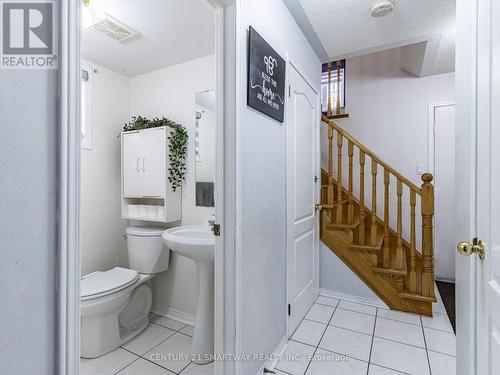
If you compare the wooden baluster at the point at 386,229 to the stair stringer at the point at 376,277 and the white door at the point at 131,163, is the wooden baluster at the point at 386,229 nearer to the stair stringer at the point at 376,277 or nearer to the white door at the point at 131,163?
the stair stringer at the point at 376,277

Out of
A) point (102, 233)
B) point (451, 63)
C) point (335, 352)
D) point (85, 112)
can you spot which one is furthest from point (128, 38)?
point (451, 63)

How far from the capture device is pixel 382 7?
1869mm

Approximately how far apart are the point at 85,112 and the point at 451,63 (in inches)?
143

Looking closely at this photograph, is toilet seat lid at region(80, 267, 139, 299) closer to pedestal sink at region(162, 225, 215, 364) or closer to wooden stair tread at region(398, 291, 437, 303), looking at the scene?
pedestal sink at region(162, 225, 215, 364)

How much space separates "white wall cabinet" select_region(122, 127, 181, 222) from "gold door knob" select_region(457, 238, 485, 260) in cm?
198

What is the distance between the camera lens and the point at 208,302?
1854 mm

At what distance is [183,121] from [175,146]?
0.81 feet

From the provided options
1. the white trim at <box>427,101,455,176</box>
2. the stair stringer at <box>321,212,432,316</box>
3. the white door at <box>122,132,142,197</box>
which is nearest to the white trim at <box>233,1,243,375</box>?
the white door at <box>122,132,142,197</box>

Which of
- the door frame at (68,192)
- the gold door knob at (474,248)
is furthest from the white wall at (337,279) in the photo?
the door frame at (68,192)

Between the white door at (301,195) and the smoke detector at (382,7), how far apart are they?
66 cm

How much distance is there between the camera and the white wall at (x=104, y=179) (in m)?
2.36

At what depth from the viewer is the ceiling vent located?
1.80m

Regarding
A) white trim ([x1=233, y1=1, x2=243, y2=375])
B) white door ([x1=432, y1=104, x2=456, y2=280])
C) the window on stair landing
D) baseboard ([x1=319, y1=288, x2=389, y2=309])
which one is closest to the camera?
white trim ([x1=233, y1=1, x2=243, y2=375])

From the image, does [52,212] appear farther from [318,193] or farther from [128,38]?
[318,193]
